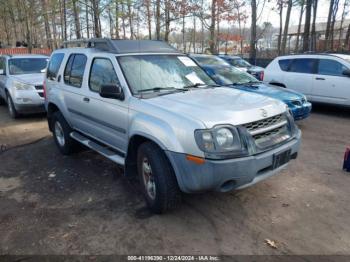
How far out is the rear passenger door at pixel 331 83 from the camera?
27.7 ft

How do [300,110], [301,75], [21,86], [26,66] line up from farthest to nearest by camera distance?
[26,66] < [301,75] < [21,86] < [300,110]

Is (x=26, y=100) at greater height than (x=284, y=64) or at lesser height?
lesser

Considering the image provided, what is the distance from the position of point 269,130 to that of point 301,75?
6700 millimetres

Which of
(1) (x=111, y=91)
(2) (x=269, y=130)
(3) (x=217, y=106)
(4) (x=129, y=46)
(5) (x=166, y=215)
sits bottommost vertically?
(5) (x=166, y=215)

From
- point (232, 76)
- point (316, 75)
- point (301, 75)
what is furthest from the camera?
point (301, 75)

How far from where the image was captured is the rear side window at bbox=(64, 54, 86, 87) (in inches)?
196

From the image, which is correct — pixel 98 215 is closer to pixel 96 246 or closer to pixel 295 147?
pixel 96 246

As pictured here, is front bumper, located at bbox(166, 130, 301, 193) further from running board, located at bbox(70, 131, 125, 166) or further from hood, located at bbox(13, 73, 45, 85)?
hood, located at bbox(13, 73, 45, 85)

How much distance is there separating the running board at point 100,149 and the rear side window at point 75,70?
87 centimetres

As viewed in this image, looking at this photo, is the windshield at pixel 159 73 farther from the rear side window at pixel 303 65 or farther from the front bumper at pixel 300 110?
the rear side window at pixel 303 65

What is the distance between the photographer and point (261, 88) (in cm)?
746

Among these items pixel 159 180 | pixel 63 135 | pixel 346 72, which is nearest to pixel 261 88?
pixel 346 72

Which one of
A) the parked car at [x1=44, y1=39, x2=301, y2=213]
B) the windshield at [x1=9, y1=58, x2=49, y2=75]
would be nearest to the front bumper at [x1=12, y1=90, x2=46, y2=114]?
the windshield at [x1=9, y1=58, x2=49, y2=75]

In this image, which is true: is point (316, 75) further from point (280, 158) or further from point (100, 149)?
point (100, 149)
